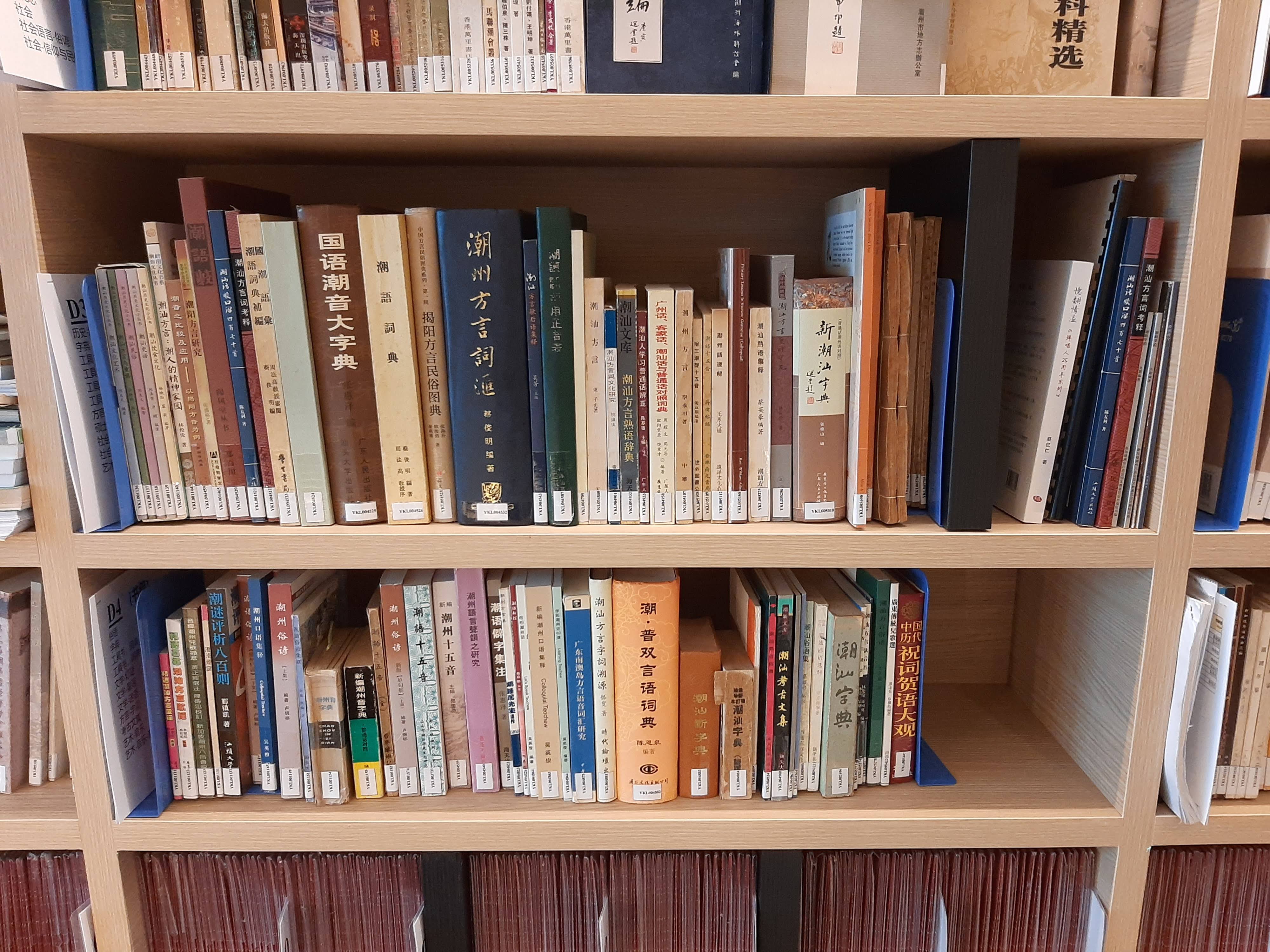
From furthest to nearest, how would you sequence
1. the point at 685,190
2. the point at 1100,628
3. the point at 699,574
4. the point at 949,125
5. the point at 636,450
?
the point at 699,574 → the point at 685,190 → the point at 1100,628 → the point at 636,450 → the point at 949,125

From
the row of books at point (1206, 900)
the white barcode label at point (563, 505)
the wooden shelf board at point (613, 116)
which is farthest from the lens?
the row of books at point (1206, 900)

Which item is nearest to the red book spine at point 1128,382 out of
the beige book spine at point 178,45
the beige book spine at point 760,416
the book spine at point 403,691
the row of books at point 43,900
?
the beige book spine at point 760,416

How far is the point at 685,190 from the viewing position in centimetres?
118

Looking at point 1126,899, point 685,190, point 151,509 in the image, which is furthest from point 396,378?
point 1126,899

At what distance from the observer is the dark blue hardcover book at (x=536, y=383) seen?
905 mm

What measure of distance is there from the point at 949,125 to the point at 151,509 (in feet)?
3.12

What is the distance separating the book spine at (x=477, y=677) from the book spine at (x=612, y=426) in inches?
6.8

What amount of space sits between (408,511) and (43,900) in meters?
0.70

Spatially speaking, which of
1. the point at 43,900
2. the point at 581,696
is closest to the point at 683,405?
the point at 581,696

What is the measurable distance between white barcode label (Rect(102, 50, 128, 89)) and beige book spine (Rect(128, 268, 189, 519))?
0.19 m

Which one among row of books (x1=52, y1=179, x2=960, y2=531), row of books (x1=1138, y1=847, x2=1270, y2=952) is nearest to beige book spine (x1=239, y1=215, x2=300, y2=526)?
row of books (x1=52, y1=179, x2=960, y2=531)

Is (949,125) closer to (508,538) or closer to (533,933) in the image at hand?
(508,538)

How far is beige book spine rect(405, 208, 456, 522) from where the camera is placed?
0.90m

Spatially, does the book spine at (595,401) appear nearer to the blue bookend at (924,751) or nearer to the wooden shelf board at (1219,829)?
the blue bookend at (924,751)
